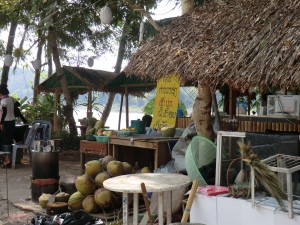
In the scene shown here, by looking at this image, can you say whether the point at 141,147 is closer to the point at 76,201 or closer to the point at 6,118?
the point at 76,201

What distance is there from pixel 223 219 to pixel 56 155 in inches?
135

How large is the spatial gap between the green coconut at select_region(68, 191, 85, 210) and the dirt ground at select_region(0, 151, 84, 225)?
1.68ft

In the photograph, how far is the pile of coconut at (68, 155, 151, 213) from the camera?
5.65 meters

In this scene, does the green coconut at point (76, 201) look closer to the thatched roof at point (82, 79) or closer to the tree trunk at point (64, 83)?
the thatched roof at point (82, 79)

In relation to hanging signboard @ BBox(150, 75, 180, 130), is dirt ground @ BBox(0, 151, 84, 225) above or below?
below

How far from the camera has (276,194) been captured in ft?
11.9

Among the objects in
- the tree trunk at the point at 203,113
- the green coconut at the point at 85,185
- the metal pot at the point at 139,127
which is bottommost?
the green coconut at the point at 85,185

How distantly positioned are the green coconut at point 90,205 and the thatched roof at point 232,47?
6.51 feet

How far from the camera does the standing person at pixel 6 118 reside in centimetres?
964

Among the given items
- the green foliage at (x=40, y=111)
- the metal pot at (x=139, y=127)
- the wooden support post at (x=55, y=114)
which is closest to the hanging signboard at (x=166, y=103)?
the metal pot at (x=139, y=127)

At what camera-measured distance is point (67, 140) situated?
12.6 m

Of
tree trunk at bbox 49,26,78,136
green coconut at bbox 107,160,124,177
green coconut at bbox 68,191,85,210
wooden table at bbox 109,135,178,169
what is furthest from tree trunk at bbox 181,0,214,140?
tree trunk at bbox 49,26,78,136

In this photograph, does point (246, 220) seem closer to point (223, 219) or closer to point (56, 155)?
point (223, 219)

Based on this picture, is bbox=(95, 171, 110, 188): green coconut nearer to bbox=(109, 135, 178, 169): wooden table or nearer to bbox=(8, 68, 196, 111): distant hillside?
bbox=(109, 135, 178, 169): wooden table
